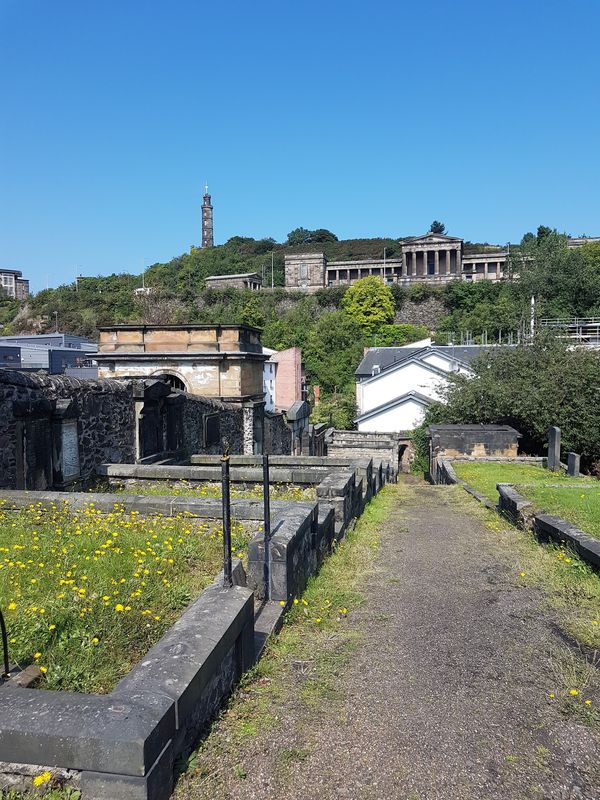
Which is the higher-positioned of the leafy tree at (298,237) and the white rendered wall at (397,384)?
the leafy tree at (298,237)

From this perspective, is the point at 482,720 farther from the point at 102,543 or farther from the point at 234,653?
the point at 102,543

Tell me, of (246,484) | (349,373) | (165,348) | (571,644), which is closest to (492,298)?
(349,373)

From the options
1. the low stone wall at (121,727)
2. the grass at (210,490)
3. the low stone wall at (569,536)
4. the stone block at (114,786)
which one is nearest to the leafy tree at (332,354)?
the grass at (210,490)

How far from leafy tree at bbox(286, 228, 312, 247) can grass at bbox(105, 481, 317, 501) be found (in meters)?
130

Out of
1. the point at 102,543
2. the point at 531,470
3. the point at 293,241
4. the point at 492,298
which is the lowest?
the point at 531,470

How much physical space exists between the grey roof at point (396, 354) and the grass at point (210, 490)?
3297 cm

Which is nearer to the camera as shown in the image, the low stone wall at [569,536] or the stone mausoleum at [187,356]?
the low stone wall at [569,536]

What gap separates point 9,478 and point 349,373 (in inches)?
2060

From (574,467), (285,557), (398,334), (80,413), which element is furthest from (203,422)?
(398,334)

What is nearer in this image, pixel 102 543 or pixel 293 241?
pixel 102 543

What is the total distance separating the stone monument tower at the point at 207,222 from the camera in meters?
148

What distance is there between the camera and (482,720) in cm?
389

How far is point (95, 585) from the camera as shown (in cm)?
478

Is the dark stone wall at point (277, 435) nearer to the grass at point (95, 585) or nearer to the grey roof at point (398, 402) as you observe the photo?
the grey roof at point (398, 402)
